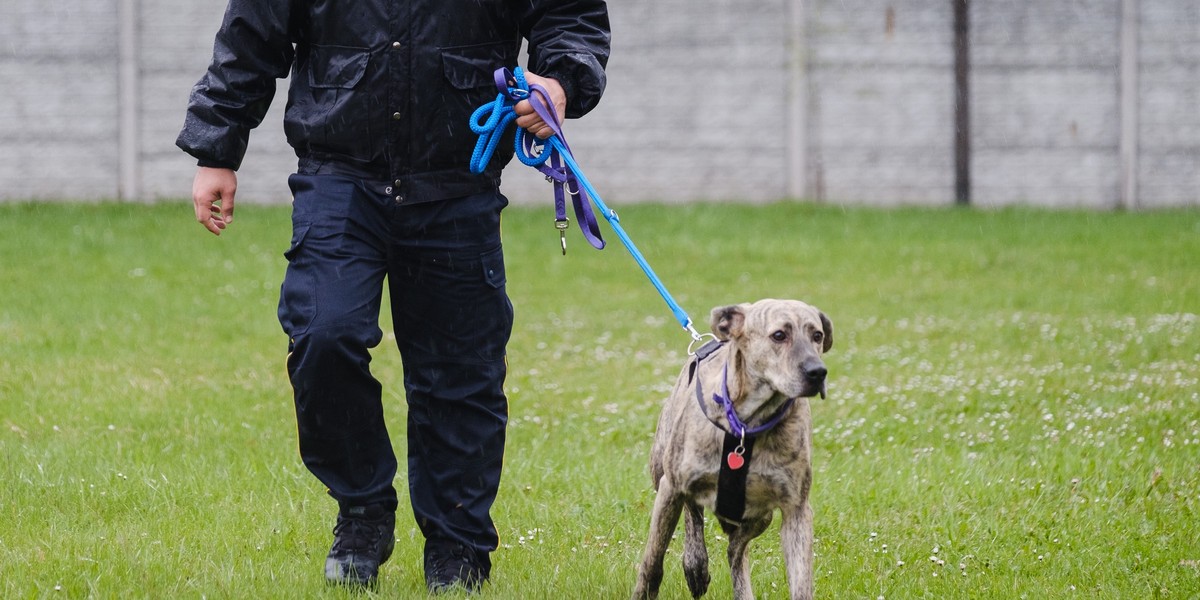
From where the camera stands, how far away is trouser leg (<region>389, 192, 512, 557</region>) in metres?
3.98

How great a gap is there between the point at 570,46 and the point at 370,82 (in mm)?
586

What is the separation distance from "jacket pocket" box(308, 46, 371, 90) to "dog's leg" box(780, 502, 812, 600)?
5.44ft

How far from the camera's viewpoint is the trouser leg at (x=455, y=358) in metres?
3.98

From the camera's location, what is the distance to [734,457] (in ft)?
12.4

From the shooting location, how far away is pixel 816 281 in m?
12.7

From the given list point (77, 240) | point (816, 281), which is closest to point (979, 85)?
point (816, 281)

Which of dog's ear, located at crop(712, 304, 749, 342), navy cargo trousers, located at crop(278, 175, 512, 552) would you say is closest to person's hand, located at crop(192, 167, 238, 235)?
navy cargo trousers, located at crop(278, 175, 512, 552)

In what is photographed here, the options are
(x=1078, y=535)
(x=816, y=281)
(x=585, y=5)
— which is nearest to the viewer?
(x=585, y=5)

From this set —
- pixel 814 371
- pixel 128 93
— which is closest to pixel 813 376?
pixel 814 371

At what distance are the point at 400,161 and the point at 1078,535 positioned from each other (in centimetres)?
263

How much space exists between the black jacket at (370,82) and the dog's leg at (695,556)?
1.14 metres

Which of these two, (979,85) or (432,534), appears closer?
(432,534)

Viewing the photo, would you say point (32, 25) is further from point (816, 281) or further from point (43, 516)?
point (43, 516)

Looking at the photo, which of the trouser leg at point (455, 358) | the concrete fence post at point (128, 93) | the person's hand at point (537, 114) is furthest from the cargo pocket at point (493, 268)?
the concrete fence post at point (128, 93)
